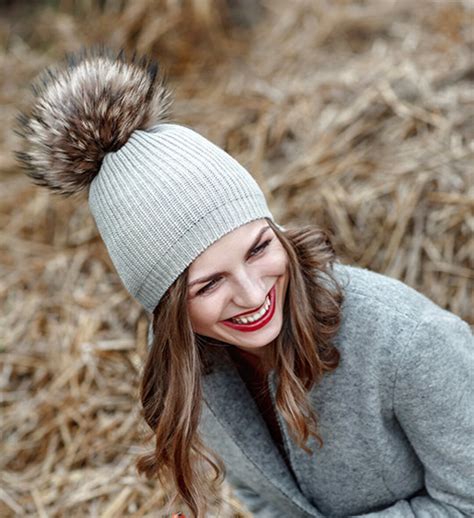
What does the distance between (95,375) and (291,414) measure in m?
1.51

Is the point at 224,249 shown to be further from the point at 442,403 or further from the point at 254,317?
the point at 442,403

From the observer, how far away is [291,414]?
6.01 ft

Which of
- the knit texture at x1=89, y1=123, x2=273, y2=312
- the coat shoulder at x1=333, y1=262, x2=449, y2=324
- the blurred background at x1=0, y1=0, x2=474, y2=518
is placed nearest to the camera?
the knit texture at x1=89, y1=123, x2=273, y2=312

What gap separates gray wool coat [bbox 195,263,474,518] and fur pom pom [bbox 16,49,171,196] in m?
0.60

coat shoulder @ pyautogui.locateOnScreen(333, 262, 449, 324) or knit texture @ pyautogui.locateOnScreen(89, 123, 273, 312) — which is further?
coat shoulder @ pyautogui.locateOnScreen(333, 262, 449, 324)

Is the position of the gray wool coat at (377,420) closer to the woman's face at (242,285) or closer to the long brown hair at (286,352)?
the long brown hair at (286,352)

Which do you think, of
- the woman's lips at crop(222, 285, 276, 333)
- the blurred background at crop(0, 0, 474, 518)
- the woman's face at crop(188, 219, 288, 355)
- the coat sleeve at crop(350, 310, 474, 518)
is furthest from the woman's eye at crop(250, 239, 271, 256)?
the blurred background at crop(0, 0, 474, 518)

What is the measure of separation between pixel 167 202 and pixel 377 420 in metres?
0.73

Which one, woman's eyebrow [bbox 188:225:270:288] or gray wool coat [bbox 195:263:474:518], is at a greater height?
woman's eyebrow [bbox 188:225:270:288]

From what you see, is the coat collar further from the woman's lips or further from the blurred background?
the blurred background

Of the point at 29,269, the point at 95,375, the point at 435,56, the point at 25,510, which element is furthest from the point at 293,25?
the point at 25,510

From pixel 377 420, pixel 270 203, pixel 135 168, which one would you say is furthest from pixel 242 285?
pixel 270 203

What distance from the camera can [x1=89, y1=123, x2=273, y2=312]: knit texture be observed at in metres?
1.68

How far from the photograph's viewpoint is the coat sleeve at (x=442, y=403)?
5.75 ft
